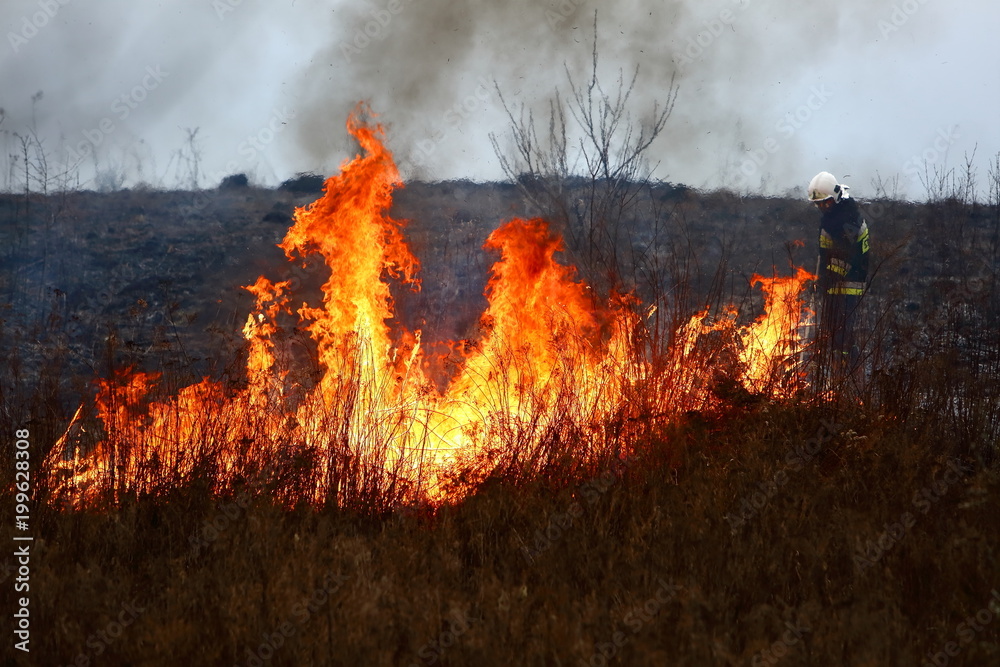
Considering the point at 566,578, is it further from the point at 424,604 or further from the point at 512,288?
the point at 512,288

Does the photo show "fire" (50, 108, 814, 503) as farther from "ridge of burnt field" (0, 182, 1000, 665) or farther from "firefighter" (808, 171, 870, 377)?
"firefighter" (808, 171, 870, 377)

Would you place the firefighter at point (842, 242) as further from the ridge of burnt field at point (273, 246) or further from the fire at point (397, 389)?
the ridge of burnt field at point (273, 246)

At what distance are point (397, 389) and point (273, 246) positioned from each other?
16667mm

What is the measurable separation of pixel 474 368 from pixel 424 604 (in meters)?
3.45

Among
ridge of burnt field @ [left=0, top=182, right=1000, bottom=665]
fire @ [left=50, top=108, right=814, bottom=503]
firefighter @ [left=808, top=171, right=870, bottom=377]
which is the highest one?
firefighter @ [left=808, top=171, right=870, bottom=377]

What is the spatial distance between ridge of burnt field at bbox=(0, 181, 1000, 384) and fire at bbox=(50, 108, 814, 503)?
893 cm

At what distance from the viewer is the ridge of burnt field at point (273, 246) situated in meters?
18.4

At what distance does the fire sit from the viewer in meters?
5.08

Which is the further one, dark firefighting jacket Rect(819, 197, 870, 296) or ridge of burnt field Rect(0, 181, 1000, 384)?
ridge of burnt field Rect(0, 181, 1000, 384)

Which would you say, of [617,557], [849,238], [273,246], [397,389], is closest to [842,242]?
[849,238]

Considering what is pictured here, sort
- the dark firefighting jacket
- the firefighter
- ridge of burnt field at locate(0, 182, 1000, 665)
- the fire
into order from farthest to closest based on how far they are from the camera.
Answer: the dark firefighting jacket, the firefighter, the fire, ridge of burnt field at locate(0, 182, 1000, 665)

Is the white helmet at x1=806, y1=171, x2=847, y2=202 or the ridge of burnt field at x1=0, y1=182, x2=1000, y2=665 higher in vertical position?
the white helmet at x1=806, y1=171, x2=847, y2=202

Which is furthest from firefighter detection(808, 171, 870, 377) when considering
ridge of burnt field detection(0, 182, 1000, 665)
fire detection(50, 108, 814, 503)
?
ridge of burnt field detection(0, 182, 1000, 665)

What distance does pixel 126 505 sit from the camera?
467 centimetres
